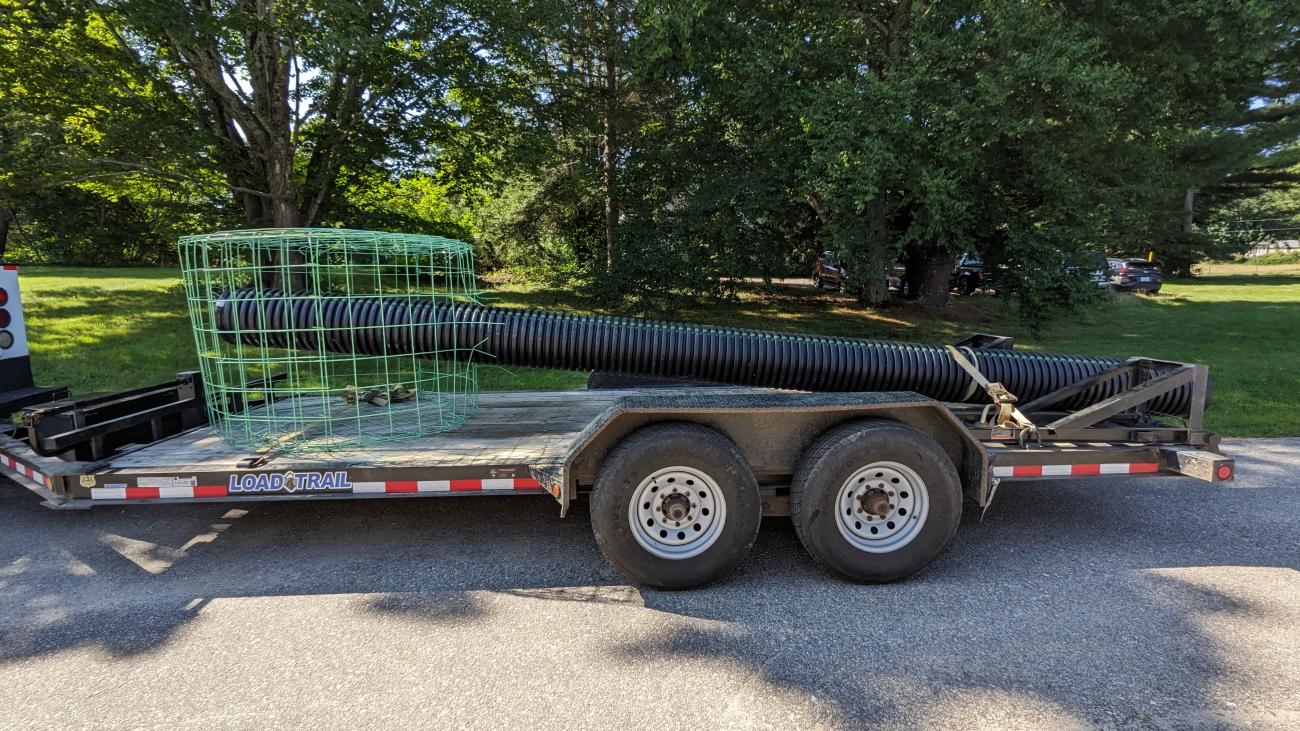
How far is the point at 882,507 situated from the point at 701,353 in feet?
6.14

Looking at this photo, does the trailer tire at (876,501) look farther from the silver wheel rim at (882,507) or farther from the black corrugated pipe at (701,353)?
the black corrugated pipe at (701,353)

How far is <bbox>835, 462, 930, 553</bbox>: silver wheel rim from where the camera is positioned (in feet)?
12.2

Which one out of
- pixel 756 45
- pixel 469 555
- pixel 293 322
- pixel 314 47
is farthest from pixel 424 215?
pixel 469 555

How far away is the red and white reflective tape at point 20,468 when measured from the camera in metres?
3.85

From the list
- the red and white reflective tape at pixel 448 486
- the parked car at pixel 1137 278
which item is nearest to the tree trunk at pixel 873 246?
the red and white reflective tape at pixel 448 486

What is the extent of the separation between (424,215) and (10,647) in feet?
49.9

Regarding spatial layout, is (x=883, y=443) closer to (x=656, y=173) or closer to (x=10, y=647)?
(x=10, y=647)

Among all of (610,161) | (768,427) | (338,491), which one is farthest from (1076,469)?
(610,161)

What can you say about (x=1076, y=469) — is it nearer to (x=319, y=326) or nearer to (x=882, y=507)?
(x=882, y=507)

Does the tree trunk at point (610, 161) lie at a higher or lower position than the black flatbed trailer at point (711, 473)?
higher

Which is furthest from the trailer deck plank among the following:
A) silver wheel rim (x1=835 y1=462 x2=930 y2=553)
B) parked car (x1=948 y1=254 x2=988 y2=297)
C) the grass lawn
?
parked car (x1=948 y1=254 x2=988 y2=297)

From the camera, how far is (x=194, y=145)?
11180 millimetres

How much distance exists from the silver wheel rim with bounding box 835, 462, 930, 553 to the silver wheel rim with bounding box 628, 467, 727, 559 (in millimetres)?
711

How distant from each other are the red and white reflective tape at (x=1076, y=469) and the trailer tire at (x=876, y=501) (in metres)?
0.49
